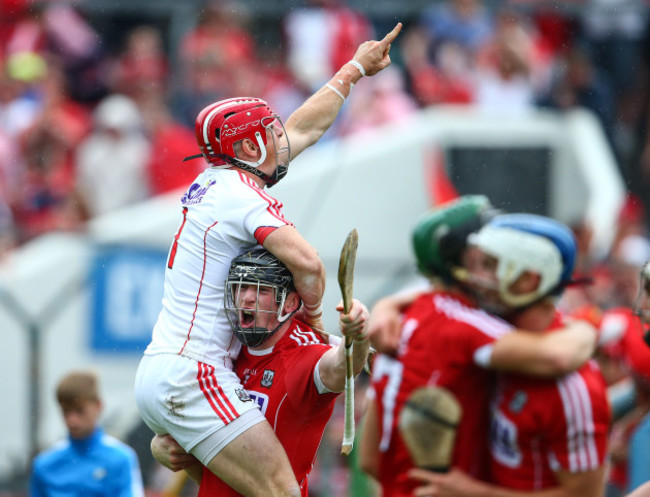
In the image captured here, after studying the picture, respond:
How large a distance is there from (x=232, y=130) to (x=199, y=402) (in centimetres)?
102

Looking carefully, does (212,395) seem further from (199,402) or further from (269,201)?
(269,201)

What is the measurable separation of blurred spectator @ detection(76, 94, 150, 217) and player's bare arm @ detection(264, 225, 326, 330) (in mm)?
6499

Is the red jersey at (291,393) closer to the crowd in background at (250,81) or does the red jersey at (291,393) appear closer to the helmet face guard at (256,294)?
the helmet face guard at (256,294)

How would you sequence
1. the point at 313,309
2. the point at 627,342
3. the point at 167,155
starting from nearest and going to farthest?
the point at 313,309 < the point at 627,342 < the point at 167,155

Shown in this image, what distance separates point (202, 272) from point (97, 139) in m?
6.69

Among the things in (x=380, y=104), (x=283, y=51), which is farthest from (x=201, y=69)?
(x=380, y=104)

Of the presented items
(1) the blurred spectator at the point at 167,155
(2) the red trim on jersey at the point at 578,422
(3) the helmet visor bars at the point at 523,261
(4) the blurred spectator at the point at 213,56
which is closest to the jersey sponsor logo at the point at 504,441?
(2) the red trim on jersey at the point at 578,422

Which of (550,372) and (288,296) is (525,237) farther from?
(288,296)

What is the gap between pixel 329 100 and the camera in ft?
15.6

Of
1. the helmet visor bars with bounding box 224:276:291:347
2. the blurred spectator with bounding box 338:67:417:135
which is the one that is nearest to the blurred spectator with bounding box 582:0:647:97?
the blurred spectator with bounding box 338:67:417:135

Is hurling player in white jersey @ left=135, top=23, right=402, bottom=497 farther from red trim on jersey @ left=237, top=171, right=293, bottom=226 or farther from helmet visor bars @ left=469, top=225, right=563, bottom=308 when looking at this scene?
helmet visor bars @ left=469, top=225, right=563, bottom=308

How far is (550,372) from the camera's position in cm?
460

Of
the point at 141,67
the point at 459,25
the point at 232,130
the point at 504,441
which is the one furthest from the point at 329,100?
the point at 459,25

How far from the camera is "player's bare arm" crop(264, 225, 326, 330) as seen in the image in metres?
4.11
